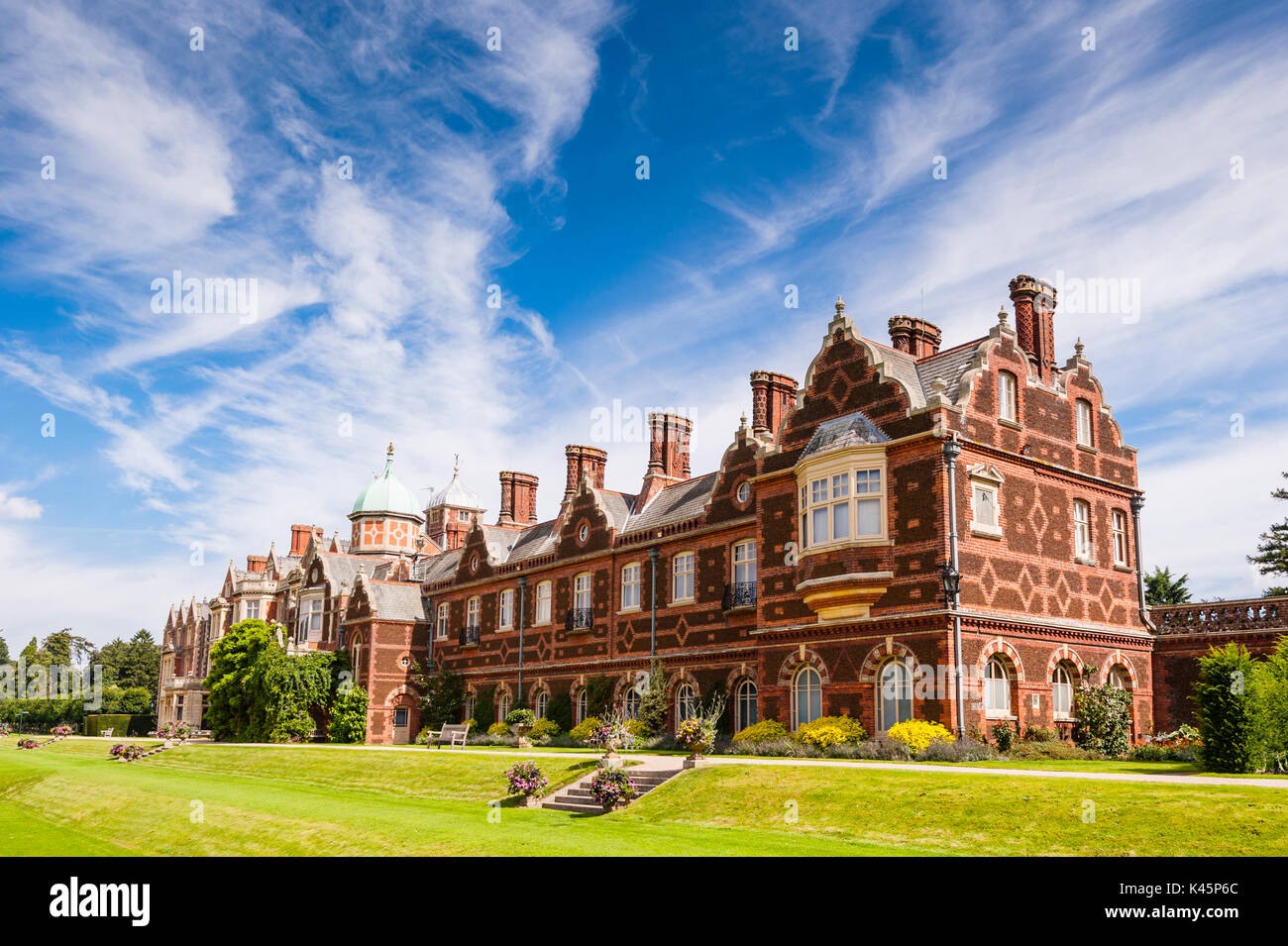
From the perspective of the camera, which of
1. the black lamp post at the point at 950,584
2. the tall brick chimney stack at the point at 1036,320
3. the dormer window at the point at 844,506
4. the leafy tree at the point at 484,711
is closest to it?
the black lamp post at the point at 950,584

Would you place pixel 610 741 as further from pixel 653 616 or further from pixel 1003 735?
pixel 653 616

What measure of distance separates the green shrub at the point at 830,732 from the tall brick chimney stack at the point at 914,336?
36.2 ft

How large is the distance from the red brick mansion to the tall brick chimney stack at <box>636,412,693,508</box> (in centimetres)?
94

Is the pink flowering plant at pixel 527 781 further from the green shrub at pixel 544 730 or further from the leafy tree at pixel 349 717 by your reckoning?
the leafy tree at pixel 349 717

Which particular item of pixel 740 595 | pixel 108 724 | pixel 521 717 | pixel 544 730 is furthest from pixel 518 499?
pixel 108 724

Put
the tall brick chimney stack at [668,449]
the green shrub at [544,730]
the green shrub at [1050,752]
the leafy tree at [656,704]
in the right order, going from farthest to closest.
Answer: the tall brick chimney stack at [668,449], the green shrub at [544,730], the leafy tree at [656,704], the green shrub at [1050,752]

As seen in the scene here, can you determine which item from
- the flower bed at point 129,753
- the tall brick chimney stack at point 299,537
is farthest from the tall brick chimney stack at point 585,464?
the tall brick chimney stack at point 299,537

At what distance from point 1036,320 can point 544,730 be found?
2137 centimetres

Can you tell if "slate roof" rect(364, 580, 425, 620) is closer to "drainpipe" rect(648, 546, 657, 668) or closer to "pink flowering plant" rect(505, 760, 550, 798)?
"drainpipe" rect(648, 546, 657, 668)

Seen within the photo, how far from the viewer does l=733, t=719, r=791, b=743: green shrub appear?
27.1m

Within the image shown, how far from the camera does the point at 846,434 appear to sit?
2662 cm

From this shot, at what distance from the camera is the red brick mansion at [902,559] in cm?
2488
